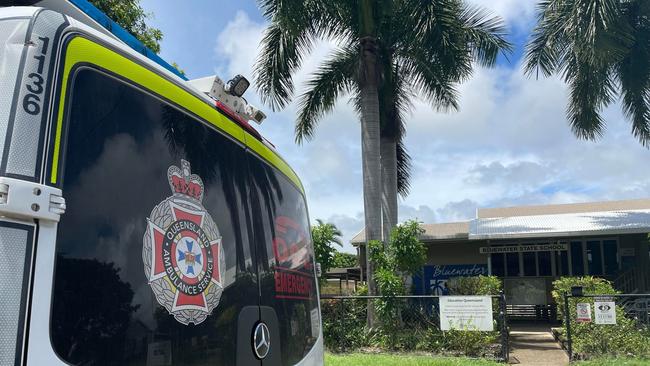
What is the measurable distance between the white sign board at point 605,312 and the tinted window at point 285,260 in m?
9.82

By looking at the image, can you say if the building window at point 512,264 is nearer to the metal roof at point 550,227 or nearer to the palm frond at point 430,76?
the metal roof at point 550,227

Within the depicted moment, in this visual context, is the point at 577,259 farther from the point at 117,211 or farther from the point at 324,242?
the point at 117,211

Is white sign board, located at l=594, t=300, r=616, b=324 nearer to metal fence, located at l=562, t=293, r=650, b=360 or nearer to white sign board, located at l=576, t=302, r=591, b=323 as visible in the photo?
metal fence, located at l=562, t=293, r=650, b=360

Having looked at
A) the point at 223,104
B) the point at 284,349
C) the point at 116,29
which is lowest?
the point at 284,349

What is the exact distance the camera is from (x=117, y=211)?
1.69m

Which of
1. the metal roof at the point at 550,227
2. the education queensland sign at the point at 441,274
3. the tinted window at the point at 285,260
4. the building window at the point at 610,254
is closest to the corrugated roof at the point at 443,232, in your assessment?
the metal roof at the point at 550,227

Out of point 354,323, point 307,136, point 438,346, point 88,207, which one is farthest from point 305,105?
point 88,207

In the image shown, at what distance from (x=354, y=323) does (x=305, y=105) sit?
6.90 meters

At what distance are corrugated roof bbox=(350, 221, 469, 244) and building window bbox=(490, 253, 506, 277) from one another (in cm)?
144

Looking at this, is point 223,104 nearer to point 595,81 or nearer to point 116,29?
point 116,29

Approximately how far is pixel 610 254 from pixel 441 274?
19.5 ft

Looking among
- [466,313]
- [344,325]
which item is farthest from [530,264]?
[344,325]

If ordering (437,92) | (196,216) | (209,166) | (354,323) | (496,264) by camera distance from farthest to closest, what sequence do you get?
(496,264)
(437,92)
(354,323)
(209,166)
(196,216)

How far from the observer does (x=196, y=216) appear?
2.10m
